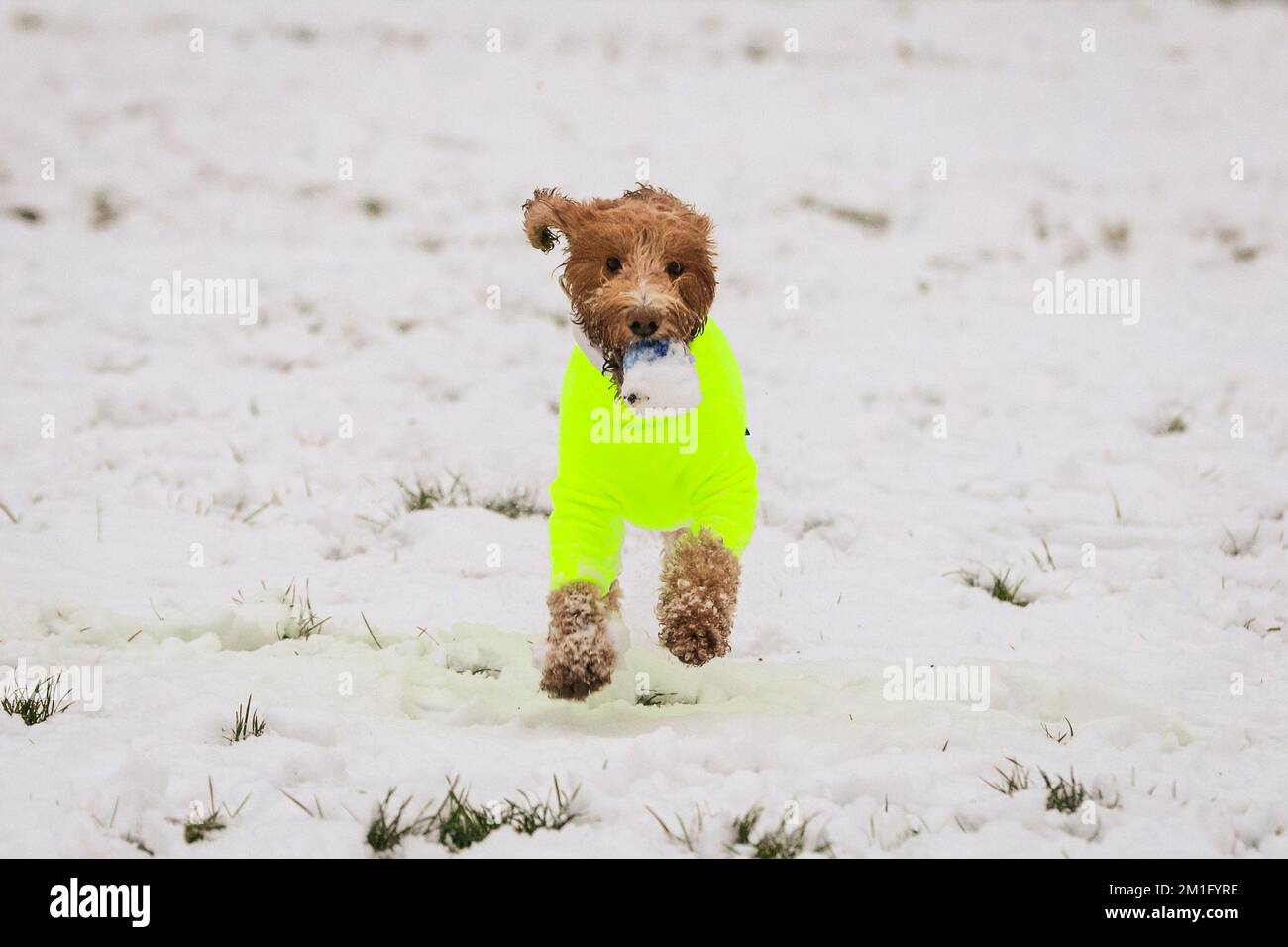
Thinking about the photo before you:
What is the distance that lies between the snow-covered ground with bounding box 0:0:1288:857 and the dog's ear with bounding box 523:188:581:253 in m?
1.37

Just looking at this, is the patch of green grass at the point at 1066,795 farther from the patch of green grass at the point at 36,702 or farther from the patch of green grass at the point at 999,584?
the patch of green grass at the point at 36,702

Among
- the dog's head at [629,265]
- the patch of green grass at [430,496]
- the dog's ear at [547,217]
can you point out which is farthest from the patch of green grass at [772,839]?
the patch of green grass at [430,496]

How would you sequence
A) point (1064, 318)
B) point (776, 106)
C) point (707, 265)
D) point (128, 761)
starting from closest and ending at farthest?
point (128, 761) → point (707, 265) → point (1064, 318) → point (776, 106)

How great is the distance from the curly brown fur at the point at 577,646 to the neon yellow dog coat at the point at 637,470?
8cm

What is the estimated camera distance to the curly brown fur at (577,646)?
332 cm

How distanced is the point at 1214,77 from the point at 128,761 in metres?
15.9

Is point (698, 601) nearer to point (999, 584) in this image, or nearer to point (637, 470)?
point (637, 470)

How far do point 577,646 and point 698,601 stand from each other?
1.22 feet

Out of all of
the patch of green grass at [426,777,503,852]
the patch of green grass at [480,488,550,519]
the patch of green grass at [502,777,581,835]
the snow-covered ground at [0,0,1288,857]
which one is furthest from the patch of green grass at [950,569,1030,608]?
the patch of green grass at [426,777,503,852]

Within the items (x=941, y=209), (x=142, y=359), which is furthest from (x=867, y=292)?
(x=142, y=359)

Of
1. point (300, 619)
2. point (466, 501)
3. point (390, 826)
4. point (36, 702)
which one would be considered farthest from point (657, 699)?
point (466, 501)

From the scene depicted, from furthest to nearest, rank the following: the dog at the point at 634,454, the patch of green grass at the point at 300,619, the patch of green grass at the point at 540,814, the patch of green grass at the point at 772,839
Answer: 1. the patch of green grass at the point at 300,619
2. the dog at the point at 634,454
3. the patch of green grass at the point at 540,814
4. the patch of green grass at the point at 772,839
